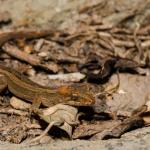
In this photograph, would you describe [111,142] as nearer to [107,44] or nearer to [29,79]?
[29,79]

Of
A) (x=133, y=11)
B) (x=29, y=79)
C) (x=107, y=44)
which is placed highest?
(x=133, y=11)

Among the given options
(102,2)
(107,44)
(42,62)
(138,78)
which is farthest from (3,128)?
(102,2)

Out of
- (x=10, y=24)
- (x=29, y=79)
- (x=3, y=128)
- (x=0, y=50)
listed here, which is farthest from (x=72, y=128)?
(x=10, y=24)

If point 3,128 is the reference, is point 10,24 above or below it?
above

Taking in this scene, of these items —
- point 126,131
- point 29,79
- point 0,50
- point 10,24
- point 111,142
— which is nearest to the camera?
point 111,142

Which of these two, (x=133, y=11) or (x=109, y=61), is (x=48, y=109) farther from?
(x=133, y=11)

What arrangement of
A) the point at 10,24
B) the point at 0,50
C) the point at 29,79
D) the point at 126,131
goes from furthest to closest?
the point at 10,24 < the point at 0,50 < the point at 29,79 < the point at 126,131

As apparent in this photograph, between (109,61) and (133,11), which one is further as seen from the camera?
(133,11)
